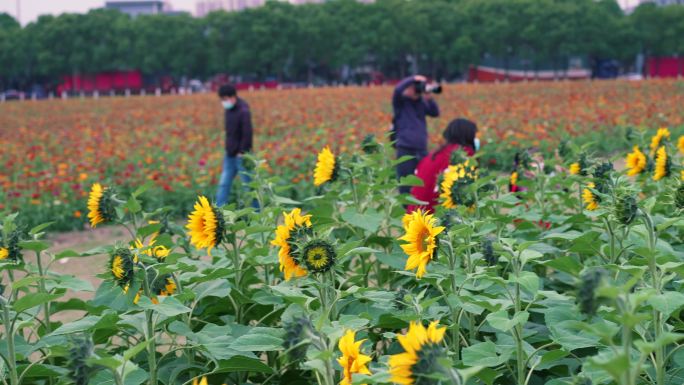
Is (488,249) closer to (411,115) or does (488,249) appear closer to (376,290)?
(376,290)

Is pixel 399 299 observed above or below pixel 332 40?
below

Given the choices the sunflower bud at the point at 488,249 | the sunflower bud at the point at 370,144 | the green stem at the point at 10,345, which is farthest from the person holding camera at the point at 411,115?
the green stem at the point at 10,345

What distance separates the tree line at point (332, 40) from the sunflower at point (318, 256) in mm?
62330

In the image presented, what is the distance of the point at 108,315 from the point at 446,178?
1.33 m

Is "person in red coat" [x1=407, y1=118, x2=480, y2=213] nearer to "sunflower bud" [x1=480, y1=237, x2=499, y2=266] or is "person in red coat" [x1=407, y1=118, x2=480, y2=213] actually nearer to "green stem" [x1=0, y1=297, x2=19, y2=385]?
"sunflower bud" [x1=480, y1=237, x2=499, y2=266]

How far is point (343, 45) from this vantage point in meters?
64.8

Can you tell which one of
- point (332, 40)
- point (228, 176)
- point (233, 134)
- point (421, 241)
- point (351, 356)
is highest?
point (332, 40)

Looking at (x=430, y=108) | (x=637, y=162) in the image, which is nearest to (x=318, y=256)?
(x=637, y=162)

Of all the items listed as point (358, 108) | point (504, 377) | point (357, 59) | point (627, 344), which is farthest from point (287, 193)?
point (357, 59)

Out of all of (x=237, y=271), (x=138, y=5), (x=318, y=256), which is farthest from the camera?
(x=138, y=5)

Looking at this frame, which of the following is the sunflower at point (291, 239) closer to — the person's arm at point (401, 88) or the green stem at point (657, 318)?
the green stem at point (657, 318)

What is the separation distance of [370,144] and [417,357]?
2015mm

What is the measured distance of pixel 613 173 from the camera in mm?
2562

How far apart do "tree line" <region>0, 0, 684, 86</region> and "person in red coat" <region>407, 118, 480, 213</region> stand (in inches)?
2330
